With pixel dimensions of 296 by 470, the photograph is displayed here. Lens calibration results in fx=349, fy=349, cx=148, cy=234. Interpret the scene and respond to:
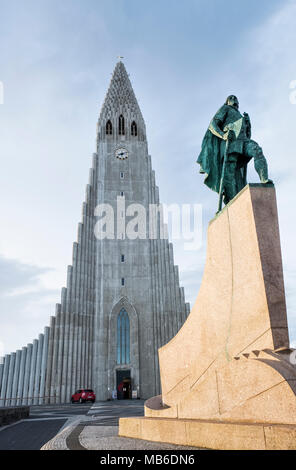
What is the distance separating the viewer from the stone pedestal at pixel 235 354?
12.0 ft

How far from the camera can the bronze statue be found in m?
6.88

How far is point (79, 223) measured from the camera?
3206cm

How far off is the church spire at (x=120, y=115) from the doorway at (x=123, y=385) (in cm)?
2343

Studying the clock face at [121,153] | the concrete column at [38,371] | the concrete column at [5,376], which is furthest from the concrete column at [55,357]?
the clock face at [121,153]

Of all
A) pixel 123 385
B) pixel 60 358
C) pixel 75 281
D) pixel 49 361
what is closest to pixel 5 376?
pixel 49 361

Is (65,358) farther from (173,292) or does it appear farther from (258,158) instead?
(258,158)

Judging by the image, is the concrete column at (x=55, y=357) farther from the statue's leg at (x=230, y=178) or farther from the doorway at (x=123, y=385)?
the statue's leg at (x=230, y=178)

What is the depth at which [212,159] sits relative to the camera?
304 inches

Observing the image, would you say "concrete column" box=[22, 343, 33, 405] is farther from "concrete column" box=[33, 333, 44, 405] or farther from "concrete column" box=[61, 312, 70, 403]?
"concrete column" box=[61, 312, 70, 403]

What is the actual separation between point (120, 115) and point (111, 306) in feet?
70.2

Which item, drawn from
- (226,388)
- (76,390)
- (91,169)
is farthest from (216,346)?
(91,169)

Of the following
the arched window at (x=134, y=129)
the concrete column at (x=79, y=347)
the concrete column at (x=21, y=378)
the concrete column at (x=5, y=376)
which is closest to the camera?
the concrete column at (x=79, y=347)
